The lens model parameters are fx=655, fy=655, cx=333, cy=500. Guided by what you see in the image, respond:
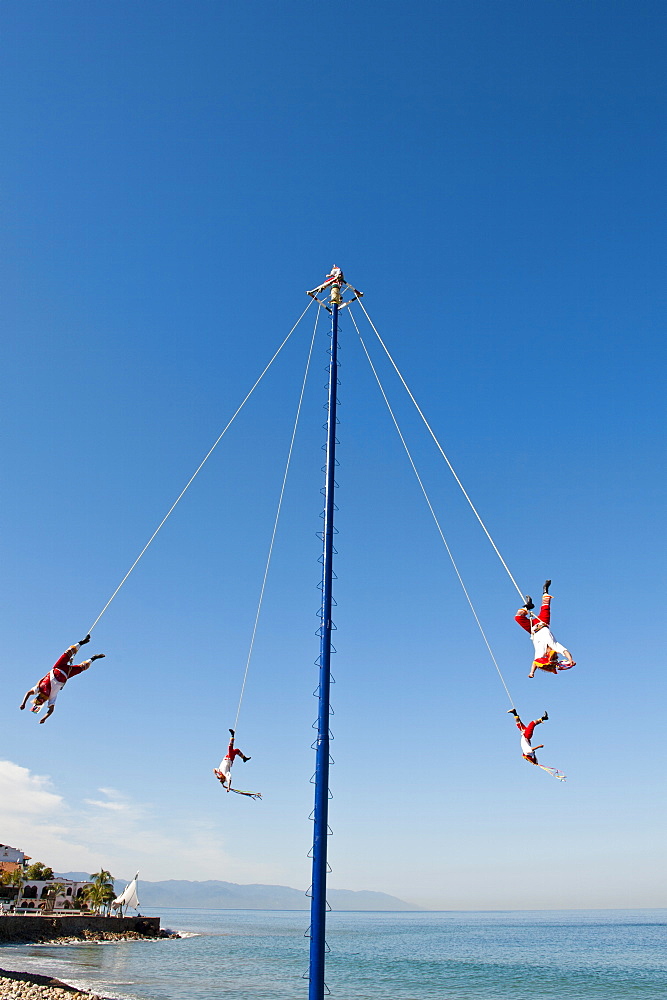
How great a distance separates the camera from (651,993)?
144 ft

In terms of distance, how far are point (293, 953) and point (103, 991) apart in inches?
1889

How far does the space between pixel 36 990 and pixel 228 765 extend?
738 inches

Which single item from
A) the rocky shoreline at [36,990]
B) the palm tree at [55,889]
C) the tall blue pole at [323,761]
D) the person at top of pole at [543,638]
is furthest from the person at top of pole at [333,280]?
the palm tree at [55,889]

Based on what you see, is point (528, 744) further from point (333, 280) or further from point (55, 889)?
point (55, 889)

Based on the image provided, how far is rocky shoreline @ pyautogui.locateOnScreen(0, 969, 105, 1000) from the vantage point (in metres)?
25.3

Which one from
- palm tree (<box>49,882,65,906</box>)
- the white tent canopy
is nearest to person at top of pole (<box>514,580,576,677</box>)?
the white tent canopy

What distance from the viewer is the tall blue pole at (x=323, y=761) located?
12539mm

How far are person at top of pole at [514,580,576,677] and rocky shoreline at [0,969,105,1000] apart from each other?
24753mm

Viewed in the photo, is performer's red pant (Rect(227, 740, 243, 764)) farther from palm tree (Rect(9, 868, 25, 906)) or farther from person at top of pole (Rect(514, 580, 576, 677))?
palm tree (Rect(9, 868, 25, 906))

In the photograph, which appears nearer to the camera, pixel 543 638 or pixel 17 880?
pixel 543 638

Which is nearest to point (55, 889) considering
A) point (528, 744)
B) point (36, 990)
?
point (36, 990)

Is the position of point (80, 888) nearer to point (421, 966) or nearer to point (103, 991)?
point (421, 966)

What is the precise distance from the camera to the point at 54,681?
13.5 m

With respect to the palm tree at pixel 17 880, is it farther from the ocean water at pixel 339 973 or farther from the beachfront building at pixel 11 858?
the ocean water at pixel 339 973
